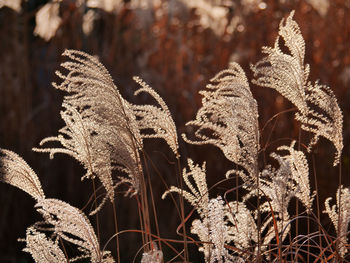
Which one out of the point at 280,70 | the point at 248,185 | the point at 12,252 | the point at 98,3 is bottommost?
the point at 12,252

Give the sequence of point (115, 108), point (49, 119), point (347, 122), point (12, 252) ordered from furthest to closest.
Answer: point (347, 122) < point (49, 119) < point (12, 252) < point (115, 108)

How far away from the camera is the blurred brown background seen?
392cm

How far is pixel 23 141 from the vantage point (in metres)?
3.99

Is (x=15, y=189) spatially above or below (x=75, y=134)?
below

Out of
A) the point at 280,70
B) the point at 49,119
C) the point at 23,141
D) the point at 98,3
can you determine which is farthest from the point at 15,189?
the point at 280,70

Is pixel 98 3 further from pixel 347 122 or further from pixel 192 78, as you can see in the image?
pixel 347 122

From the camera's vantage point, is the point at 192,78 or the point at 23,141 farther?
the point at 192,78

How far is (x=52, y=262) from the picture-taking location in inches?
64.1

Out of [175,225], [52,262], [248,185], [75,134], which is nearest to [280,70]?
[248,185]

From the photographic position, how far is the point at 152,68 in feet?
16.4

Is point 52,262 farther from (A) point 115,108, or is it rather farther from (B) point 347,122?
(B) point 347,122

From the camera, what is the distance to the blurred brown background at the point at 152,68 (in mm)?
3924

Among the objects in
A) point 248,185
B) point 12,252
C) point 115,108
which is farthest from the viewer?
point 12,252

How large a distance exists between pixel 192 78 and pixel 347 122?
1.09m
